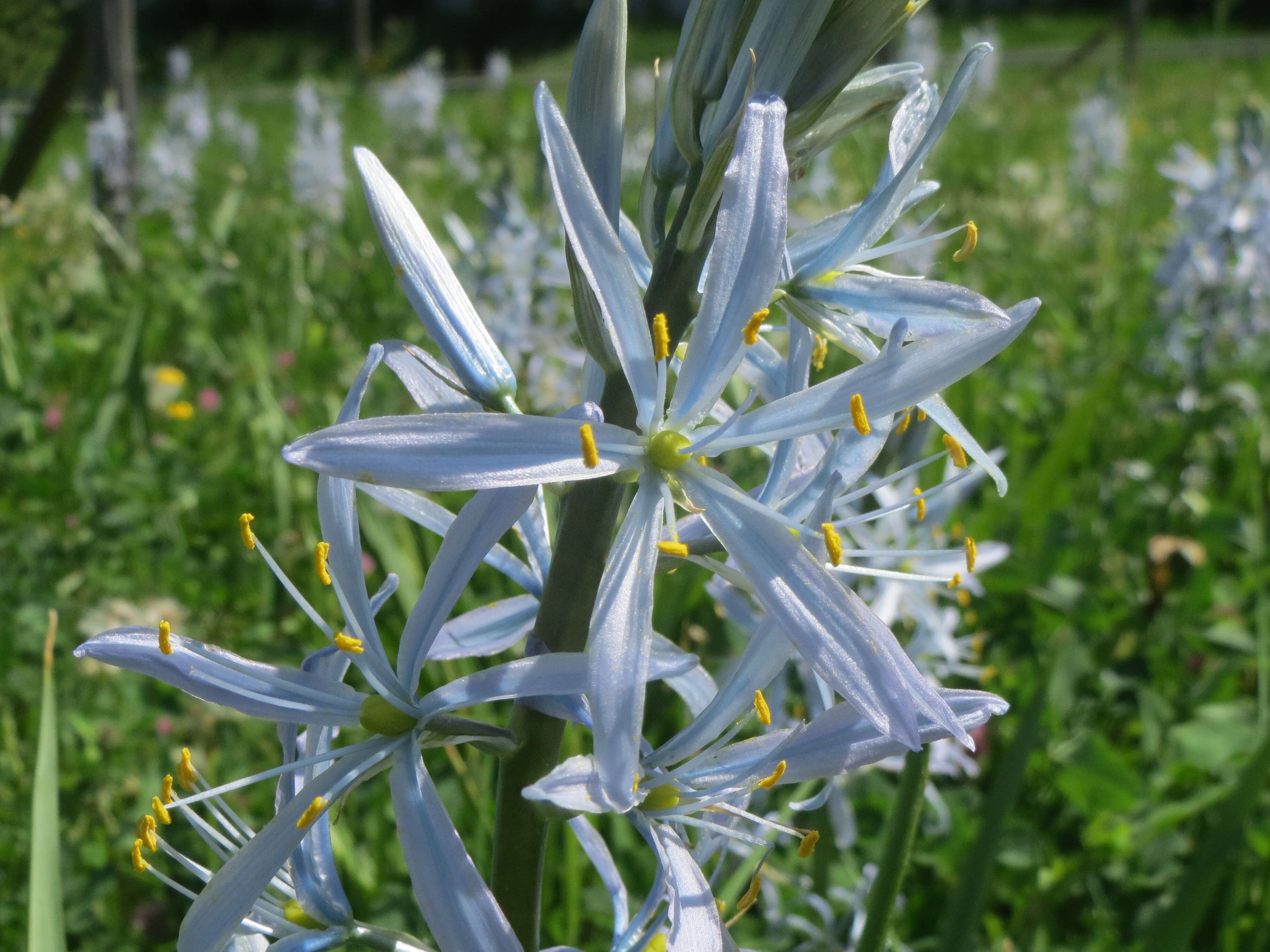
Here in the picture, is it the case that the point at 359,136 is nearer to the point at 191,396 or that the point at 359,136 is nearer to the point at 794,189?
the point at 794,189

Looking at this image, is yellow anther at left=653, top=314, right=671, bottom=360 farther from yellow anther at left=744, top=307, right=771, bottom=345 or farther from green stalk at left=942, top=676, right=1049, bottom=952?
green stalk at left=942, top=676, right=1049, bottom=952

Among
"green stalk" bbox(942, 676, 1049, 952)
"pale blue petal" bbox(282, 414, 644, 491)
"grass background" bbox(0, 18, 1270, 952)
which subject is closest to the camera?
"pale blue petal" bbox(282, 414, 644, 491)

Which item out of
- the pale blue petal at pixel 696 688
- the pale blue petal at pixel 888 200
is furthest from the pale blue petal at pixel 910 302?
the pale blue petal at pixel 696 688

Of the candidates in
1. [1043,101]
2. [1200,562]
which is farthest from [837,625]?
[1043,101]

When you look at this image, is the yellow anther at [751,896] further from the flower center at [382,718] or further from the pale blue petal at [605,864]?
the flower center at [382,718]

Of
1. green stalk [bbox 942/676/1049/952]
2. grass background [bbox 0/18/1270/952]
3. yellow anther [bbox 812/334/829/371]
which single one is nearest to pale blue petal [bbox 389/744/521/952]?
yellow anther [bbox 812/334/829/371]

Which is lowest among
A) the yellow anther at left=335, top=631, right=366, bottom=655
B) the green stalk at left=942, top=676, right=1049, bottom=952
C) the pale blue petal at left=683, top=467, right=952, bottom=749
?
the green stalk at left=942, top=676, right=1049, bottom=952
